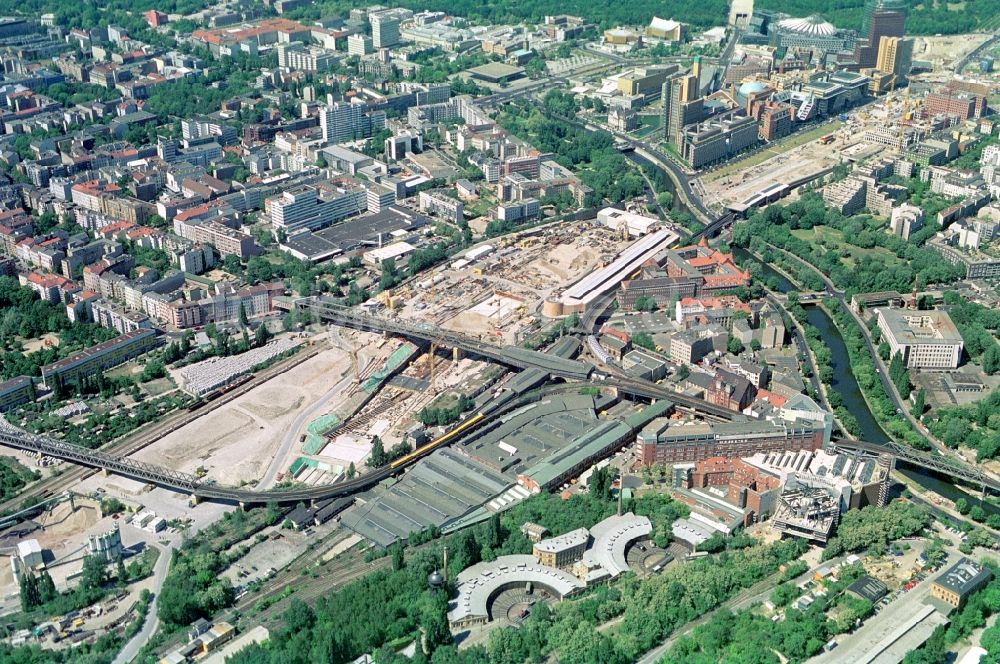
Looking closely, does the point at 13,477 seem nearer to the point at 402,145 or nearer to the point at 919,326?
the point at 919,326

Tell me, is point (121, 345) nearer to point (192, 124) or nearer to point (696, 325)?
point (696, 325)

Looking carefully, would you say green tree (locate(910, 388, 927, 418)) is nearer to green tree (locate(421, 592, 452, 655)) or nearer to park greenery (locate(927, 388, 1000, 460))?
park greenery (locate(927, 388, 1000, 460))

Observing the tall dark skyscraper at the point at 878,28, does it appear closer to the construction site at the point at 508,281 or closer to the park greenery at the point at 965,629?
the construction site at the point at 508,281

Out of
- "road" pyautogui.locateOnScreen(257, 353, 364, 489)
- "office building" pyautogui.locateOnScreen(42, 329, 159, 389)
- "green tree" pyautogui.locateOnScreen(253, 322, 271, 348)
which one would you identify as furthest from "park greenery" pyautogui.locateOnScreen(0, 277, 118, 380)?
"road" pyautogui.locateOnScreen(257, 353, 364, 489)

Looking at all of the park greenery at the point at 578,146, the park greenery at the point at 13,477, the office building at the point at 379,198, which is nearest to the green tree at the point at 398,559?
the park greenery at the point at 13,477

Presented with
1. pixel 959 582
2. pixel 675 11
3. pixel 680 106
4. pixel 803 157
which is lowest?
pixel 959 582

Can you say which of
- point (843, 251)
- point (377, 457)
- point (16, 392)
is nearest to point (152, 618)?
point (377, 457)

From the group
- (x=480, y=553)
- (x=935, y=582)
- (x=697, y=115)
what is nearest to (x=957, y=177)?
(x=697, y=115)
